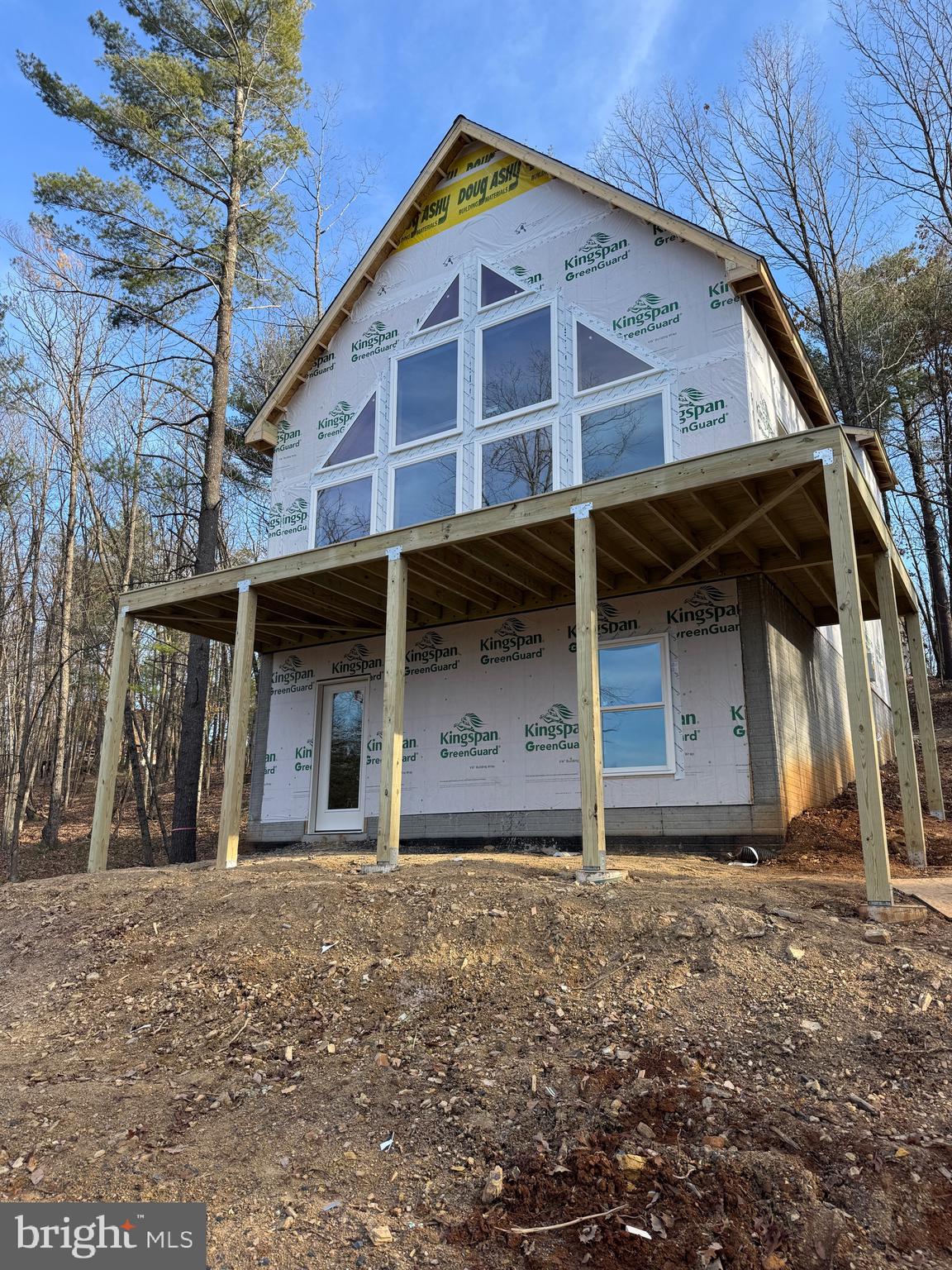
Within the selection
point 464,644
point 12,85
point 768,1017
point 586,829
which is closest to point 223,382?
point 12,85

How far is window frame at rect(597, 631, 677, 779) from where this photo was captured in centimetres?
875

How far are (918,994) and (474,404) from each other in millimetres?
8436

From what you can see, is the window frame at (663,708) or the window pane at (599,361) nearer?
the window frame at (663,708)

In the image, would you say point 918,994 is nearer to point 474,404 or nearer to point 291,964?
point 291,964

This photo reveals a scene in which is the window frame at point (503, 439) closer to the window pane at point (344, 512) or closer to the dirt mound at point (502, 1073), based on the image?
the window pane at point (344, 512)

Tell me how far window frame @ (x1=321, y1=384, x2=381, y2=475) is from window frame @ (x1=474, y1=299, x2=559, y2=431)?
1.66 m

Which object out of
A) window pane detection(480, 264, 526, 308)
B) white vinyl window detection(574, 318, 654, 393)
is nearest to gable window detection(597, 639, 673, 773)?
white vinyl window detection(574, 318, 654, 393)

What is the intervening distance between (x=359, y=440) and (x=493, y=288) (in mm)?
2829

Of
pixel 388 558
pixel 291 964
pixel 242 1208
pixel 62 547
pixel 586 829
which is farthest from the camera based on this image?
pixel 62 547

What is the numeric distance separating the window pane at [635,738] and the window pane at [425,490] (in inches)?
136

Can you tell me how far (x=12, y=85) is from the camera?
13891mm

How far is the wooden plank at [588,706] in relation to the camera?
20.3 ft

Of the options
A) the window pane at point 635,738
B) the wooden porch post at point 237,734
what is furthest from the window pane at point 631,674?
the wooden porch post at point 237,734

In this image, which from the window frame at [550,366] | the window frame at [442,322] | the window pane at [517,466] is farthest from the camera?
the window frame at [442,322]
